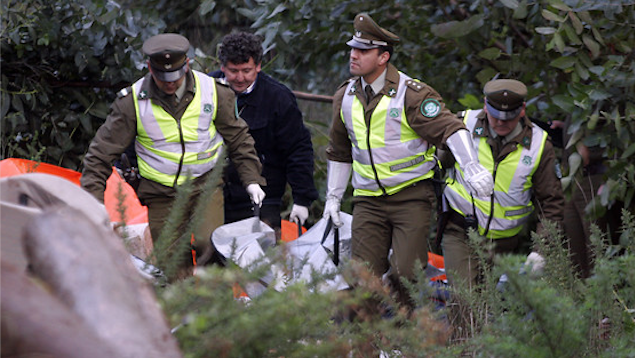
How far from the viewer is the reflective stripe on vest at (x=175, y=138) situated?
4523 millimetres

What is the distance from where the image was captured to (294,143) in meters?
5.34

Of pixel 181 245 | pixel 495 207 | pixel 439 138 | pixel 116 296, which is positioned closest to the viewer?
pixel 116 296

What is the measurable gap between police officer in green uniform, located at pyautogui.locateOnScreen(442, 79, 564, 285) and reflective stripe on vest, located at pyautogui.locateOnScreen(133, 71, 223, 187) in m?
1.32

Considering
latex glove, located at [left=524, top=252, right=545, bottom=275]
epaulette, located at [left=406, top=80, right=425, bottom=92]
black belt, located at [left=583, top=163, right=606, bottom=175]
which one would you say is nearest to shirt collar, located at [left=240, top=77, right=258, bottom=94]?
epaulette, located at [left=406, top=80, right=425, bottom=92]

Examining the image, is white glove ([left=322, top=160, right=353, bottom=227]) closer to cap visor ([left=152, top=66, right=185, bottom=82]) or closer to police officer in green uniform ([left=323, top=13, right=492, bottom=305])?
police officer in green uniform ([left=323, top=13, right=492, bottom=305])

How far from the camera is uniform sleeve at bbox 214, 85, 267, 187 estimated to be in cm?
467

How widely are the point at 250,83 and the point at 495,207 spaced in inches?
62.6

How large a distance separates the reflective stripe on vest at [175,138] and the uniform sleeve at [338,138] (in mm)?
636

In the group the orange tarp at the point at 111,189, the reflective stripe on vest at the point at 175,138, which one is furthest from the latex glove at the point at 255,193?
the orange tarp at the point at 111,189

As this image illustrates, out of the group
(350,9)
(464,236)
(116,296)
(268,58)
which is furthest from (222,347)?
(268,58)

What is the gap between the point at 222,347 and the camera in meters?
1.46

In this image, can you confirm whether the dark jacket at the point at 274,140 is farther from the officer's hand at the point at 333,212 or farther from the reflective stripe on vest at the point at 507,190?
the reflective stripe on vest at the point at 507,190

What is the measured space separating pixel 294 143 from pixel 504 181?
1.28 metres

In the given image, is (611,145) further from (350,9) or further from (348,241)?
(350,9)
